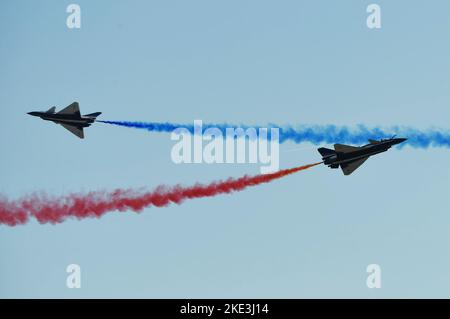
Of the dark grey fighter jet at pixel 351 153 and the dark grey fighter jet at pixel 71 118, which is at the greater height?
the dark grey fighter jet at pixel 71 118

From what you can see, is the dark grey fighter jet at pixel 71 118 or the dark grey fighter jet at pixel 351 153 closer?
the dark grey fighter jet at pixel 351 153

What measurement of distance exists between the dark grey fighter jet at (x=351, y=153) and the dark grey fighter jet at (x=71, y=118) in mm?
16399

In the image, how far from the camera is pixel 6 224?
3959 inches

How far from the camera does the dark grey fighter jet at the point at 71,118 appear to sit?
342ft

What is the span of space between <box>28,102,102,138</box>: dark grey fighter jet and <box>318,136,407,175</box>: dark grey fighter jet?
53.8ft

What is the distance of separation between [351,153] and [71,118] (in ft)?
65.2

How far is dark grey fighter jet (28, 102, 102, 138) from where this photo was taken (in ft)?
342

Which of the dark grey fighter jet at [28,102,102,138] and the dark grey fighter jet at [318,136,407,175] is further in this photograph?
the dark grey fighter jet at [28,102,102,138]

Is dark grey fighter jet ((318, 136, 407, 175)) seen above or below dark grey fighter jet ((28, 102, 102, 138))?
below

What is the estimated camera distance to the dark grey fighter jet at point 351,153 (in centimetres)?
10100
